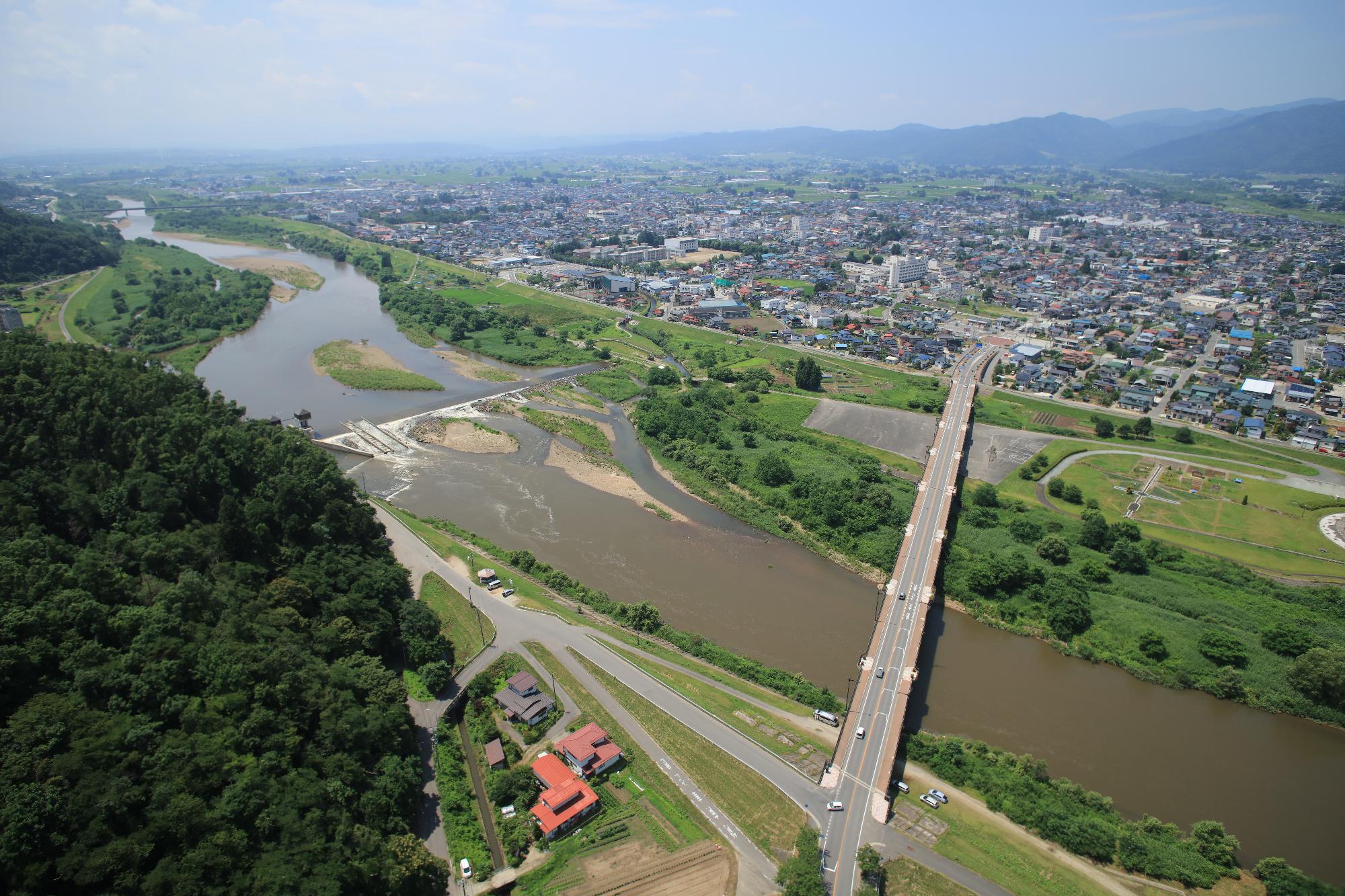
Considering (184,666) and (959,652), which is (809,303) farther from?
(184,666)

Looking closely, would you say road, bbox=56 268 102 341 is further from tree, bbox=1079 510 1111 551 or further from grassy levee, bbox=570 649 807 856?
tree, bbox=1079 510 1111 551

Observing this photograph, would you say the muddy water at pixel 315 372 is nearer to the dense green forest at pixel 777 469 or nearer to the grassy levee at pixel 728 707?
the dense green forest at pixel 777 469

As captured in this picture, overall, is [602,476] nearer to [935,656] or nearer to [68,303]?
[935,656]

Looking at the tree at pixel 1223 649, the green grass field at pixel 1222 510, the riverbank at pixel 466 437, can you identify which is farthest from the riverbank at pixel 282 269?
the tree at pixel 1223 649

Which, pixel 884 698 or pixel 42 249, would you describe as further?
pixel 42 249

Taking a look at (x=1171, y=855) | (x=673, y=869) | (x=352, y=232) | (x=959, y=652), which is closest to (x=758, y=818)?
(x=673, y=869)

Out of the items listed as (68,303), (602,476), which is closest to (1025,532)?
(602,476)
